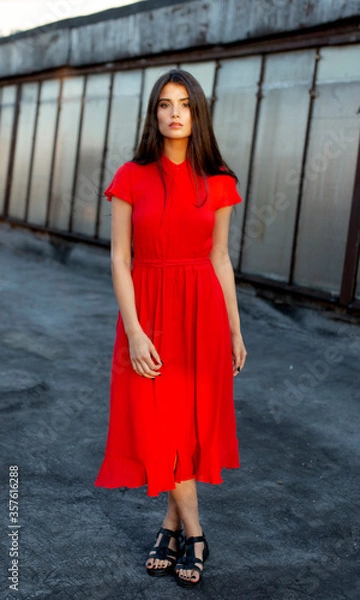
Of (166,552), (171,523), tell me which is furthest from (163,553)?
(171,523)

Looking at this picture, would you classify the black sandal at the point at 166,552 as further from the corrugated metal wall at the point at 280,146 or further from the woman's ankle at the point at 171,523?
the corrugated metal wall at the point at 280,146

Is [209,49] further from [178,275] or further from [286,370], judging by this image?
[178,275]

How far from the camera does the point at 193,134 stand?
2867mm

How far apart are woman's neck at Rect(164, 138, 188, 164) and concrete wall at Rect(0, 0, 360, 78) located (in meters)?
5.04

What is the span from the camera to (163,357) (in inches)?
112

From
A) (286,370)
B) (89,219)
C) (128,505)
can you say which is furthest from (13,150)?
(128,505)

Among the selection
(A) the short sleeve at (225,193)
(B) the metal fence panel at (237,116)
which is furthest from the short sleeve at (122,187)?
(B) the metal fence panel at (237,116)

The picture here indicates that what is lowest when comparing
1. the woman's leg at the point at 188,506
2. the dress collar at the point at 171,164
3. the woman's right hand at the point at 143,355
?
the woman's leg at the point at 188,506

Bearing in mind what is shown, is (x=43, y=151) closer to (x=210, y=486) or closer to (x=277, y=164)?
(x=277, y=164)

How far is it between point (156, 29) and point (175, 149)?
7857 mm

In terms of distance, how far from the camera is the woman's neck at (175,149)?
2.91 m

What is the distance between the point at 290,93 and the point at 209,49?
169 centimetres

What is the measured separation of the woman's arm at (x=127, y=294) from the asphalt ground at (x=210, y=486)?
0.86 m

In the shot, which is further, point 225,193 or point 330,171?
point 330,171
